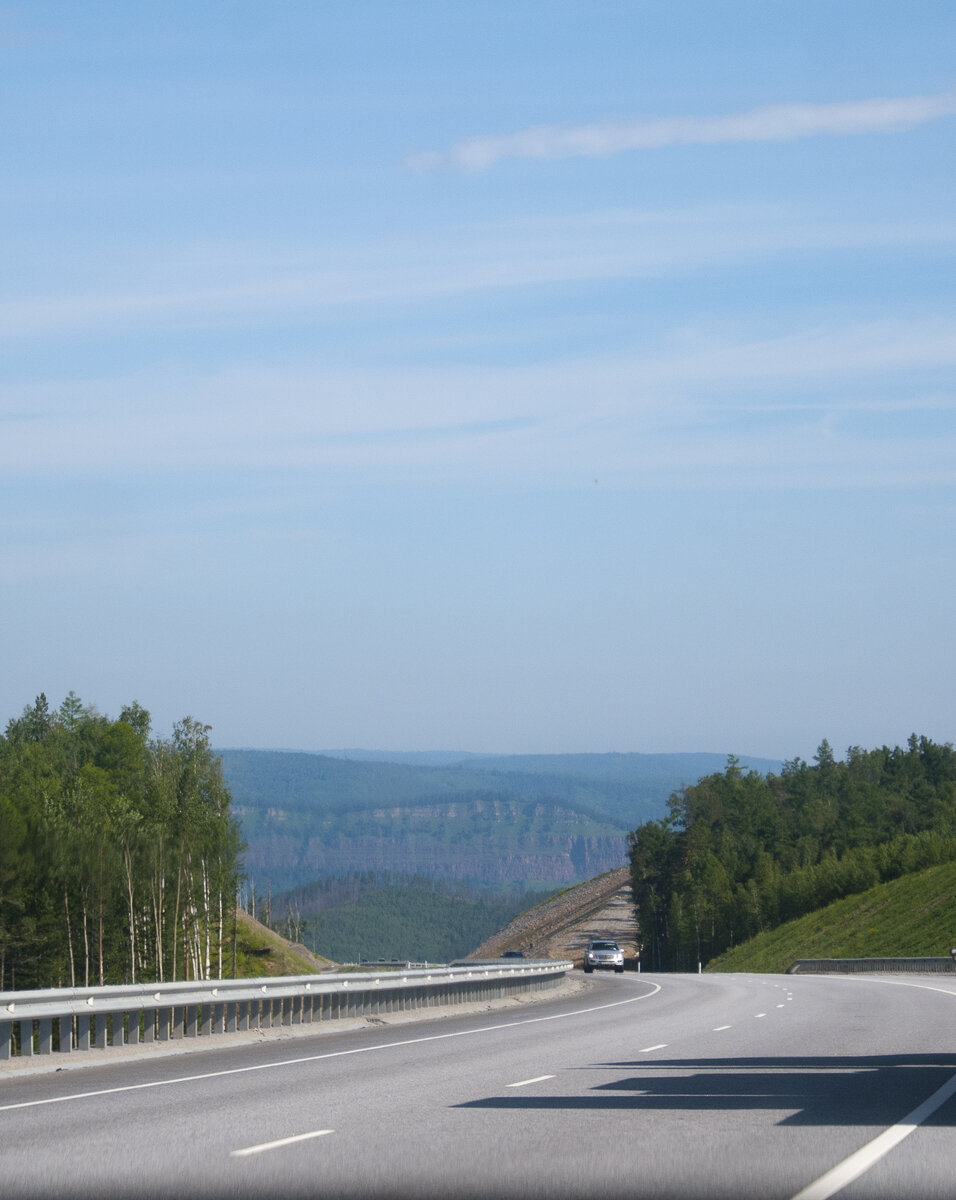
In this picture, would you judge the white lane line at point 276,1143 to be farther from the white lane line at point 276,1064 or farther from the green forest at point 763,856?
the green forest at point 763,856

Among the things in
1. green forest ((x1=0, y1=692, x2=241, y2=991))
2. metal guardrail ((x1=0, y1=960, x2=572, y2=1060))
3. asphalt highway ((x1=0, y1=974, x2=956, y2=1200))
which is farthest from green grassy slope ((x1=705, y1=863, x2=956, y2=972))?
asphalt highway ((x1=0, y1=974, x2=956, y2=1200))

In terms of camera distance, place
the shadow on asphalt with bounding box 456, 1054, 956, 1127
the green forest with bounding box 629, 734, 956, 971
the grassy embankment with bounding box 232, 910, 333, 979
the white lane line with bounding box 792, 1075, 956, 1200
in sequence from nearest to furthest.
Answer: the white lane line with bounding box 792, 1075, 956, 1200, the shadow on asphalt with bounding box 456, 1054, 956, 1127, the grassy embankment with bounding box 232, 910, 333, 979, the green forest with bounding box 629, 734, 956, 971

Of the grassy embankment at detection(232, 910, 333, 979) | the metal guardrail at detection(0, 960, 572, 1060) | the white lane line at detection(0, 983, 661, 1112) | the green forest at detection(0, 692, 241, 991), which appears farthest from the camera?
the grassy embankment at detection(232, 910, 333, 979)

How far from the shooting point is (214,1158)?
1155 centimetres

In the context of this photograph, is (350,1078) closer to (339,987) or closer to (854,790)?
(339,987)

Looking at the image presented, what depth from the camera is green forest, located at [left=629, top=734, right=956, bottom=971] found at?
148625mm

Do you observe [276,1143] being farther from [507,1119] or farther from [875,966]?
[875,966]

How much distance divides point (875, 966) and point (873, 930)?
3275 centimetres

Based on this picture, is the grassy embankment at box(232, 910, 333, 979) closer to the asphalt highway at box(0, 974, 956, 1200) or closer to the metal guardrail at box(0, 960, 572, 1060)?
the metal guardrail at box(0, 960, 572, 1060)

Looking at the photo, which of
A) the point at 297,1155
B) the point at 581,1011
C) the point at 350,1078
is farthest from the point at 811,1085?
the point at 581,1011

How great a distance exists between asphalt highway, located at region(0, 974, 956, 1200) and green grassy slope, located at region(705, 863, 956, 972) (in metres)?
66.4

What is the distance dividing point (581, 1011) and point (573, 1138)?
22966 mm

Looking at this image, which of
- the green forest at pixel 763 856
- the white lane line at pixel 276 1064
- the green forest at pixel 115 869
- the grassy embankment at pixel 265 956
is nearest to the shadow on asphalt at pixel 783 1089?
the white lane line at pixel 276 1064

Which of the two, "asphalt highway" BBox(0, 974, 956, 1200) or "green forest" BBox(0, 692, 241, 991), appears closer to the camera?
"asphalt highway" BBox(0, 974, 956, 1200)
